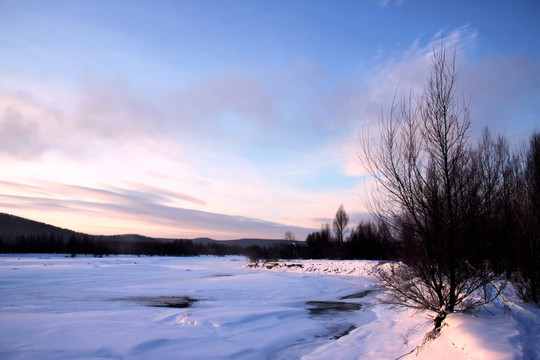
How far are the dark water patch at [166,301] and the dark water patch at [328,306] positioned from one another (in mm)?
5012

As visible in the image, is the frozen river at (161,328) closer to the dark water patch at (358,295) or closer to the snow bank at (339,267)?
the dark water patch at (358,295)

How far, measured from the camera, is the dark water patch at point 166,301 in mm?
12817

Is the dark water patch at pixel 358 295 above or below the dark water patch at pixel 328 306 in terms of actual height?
below

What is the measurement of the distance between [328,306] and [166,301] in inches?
275

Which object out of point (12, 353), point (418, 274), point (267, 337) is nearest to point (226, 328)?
point (267, 337)

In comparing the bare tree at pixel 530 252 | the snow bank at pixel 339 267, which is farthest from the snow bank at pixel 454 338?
the snow bank at pixel 339 267

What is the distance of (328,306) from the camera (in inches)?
532

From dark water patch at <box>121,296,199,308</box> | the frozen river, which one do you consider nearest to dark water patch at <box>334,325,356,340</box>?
the frozen river

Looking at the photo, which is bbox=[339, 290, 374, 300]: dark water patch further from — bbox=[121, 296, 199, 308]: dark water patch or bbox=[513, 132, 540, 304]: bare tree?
bbox=[513, 132, 540, 304]: bare tree

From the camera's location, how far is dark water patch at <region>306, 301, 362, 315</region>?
40.4 feet

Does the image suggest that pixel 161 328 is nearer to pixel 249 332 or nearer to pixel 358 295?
pixel 249 332

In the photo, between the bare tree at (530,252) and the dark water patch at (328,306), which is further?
the dark water patch at (328,306)

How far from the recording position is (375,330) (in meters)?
8.56

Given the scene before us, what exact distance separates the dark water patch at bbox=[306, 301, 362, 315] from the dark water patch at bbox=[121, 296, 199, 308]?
501 cm
